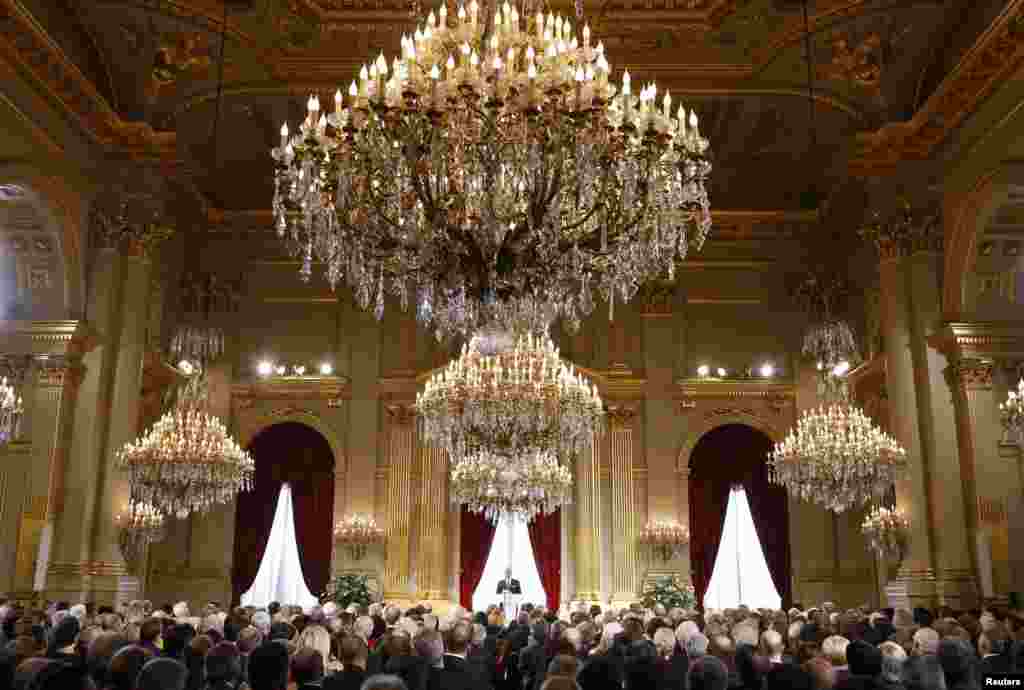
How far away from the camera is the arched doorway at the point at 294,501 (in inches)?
643

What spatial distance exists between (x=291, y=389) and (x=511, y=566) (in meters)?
4.99

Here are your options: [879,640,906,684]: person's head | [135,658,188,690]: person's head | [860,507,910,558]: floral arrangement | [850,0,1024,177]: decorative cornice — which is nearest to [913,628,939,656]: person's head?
[879,640,906,684]: person's head

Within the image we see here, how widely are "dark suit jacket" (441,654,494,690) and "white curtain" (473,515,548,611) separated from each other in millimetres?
10041

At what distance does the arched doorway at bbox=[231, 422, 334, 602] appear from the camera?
16.3m

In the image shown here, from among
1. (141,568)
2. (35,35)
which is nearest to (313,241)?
(35,35)

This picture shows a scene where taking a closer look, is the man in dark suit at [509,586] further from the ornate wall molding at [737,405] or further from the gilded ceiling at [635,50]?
the gilded ceiling at [635,50]

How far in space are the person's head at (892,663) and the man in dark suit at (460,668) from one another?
2272 mm

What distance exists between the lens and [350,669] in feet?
15.2

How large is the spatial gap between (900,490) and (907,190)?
401cm

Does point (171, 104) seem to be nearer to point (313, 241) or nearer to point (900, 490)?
point (313, 241)

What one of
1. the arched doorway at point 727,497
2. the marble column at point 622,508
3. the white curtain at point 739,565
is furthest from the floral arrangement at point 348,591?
the white curtain at point 739,565

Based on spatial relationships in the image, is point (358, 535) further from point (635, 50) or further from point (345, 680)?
point (345, 680)

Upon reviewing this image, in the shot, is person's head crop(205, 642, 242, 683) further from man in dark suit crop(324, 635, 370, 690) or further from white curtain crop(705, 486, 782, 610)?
white curtain crop(705, 486, 782, 610)

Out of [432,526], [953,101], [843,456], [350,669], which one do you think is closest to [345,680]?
[350,669]
